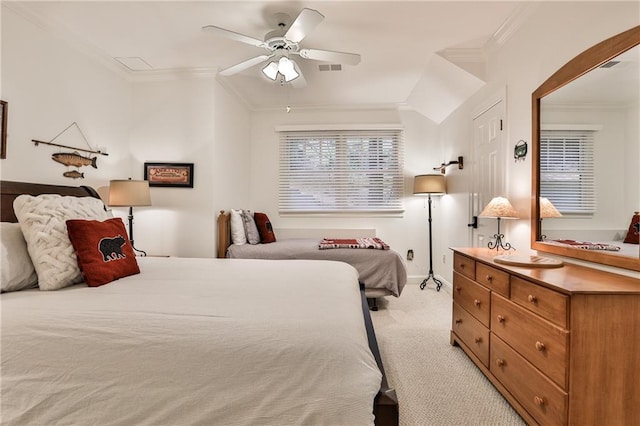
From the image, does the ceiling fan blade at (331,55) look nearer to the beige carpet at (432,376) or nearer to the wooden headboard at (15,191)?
the wooden headboard at (15,191)

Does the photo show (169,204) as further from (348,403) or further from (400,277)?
(348,403)

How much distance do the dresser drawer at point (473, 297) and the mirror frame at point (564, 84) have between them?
522 mm

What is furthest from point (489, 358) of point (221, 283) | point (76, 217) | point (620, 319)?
point (76, 217)

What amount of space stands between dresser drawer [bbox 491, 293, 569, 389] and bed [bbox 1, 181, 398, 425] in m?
0.89

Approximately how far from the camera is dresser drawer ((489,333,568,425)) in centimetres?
129

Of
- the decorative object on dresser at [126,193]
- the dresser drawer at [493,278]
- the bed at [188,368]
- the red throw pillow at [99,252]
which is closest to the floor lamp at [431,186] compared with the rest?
the dresser drawer at [493,278]

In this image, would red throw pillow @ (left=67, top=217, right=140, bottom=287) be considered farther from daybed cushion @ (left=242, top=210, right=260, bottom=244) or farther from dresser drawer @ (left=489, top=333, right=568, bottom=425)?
dresser drawer @ (left=489, top=333, right=568, bottom=425)

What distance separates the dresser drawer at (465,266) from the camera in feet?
6.95

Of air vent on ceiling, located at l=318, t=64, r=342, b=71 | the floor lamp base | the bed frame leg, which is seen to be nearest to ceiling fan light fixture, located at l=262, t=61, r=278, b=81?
air vent on ceiling, located at l=318, t=64, r=342, b=71

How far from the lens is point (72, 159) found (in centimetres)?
256

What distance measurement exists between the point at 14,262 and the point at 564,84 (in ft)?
10.8

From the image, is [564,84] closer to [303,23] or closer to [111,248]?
[303,23]

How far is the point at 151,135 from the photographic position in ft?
11.1

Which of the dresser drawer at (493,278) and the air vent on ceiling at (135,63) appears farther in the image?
the air vent on ceiling at (135,63)
